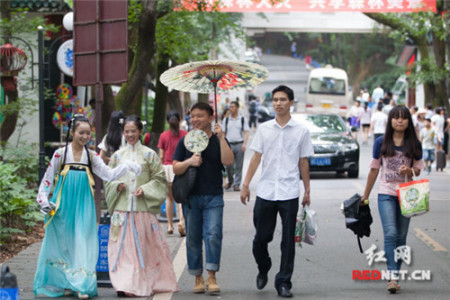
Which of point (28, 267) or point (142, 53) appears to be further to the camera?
point (142, 53)

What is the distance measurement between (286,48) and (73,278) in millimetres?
95889

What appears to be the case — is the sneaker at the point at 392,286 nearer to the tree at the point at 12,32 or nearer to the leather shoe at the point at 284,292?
the leather shoe at the point at 284,292

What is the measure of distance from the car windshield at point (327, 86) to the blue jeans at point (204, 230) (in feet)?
125

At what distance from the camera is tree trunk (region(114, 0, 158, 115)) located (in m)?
14.5

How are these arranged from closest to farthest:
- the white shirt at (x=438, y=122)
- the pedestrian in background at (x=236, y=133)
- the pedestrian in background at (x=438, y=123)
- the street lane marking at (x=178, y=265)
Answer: the street lane marking at (x=178, y=265)
the pedestrian in background at (x=236, y=133)
the pedestrian in background at (x=438, y=123)
the white shirt at (x=438, y=122)

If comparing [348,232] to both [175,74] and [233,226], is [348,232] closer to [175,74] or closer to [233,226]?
[233,226]

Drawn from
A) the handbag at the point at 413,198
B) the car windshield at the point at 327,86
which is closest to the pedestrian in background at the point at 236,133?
the handbag at the point at 413,198

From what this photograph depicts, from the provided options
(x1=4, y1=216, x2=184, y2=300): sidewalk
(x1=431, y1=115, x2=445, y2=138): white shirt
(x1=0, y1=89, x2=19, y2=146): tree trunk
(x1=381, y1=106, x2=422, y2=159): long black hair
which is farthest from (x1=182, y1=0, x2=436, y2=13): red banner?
(x1=381, y1=106, x2=422, y2=159): long black hair

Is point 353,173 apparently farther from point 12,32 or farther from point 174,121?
point 174,121

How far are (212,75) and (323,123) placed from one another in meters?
12.6

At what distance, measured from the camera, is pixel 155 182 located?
7.84m

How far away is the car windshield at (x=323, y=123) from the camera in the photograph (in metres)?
20.1

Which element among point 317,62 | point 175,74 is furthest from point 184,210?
point 317,62

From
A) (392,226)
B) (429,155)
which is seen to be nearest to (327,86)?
(429,155)
